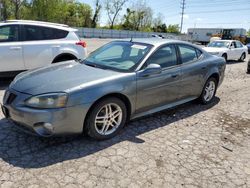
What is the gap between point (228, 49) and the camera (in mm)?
14883

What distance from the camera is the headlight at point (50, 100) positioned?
3.36 meters

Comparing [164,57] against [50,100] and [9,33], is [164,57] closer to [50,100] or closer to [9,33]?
[50,100]

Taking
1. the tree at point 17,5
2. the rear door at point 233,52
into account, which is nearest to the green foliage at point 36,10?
the tree at point 17,5

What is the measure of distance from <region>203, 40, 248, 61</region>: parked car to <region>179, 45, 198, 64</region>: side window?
933cm

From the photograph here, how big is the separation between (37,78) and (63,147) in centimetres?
Answer: 110

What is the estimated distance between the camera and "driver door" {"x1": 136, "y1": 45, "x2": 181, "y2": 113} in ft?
13.9

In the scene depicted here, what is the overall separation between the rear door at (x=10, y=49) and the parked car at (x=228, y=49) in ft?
35.0

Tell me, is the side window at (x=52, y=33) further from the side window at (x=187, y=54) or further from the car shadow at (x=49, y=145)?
the side window at (x=187, y=54)

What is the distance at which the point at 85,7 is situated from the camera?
7419cm

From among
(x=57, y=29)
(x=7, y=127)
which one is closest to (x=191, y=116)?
(x=7, y=127)

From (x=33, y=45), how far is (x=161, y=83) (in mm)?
3847

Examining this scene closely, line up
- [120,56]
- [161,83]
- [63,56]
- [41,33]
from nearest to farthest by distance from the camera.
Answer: [161,83], [120,56], [41,33], [63,56]

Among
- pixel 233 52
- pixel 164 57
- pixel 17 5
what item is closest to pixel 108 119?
pixel 164 57

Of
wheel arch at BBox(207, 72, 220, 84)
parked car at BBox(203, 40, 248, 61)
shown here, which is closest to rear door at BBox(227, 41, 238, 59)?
parked car at BBox(203, 40, 248, 61)
